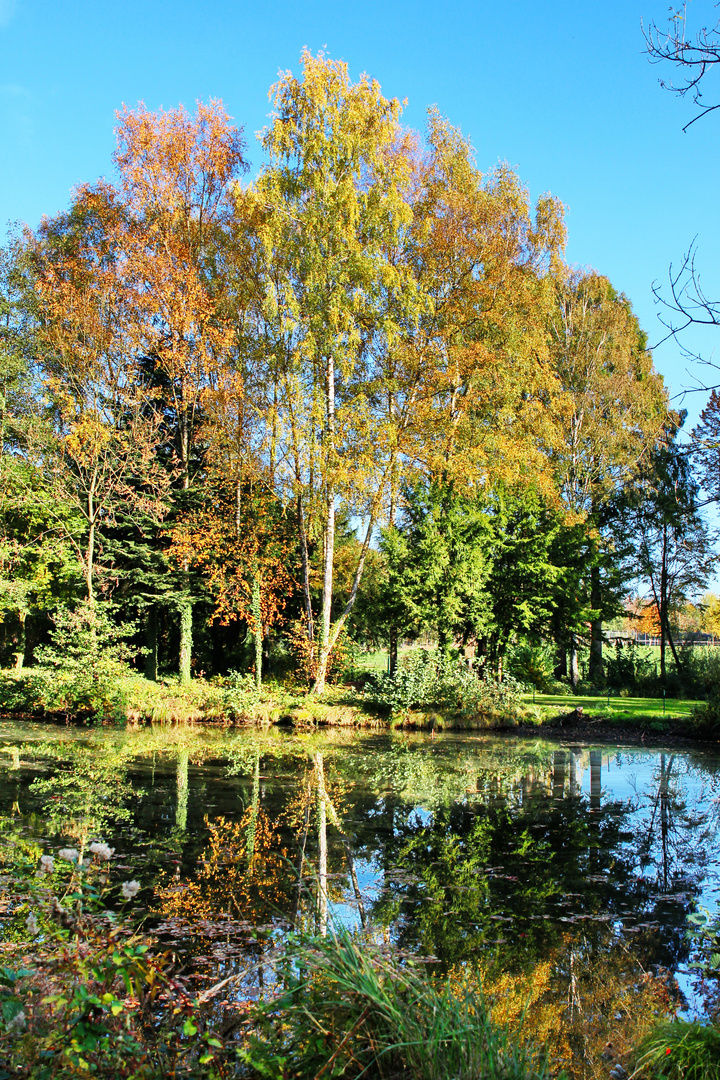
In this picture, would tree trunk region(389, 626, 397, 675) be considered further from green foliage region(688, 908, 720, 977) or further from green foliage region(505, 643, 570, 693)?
green foliage region(688, 908, 720, 977)

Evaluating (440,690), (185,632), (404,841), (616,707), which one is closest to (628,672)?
(616,707)

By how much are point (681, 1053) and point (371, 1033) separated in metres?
1.38

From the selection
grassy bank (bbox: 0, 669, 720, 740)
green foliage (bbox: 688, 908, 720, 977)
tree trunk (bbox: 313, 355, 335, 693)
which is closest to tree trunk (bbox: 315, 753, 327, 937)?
green foliage (bbox: 688, 908, 720, 977)

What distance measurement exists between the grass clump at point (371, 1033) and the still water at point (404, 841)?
629mm

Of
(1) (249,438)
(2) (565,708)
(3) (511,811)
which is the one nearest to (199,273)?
(1) (249,438)

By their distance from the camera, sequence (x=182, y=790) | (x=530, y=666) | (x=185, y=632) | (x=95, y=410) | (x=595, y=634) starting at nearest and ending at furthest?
1. (x=182, y=790)
2. (x=95, y=410)
3. (x=185, y=632)
4. (x=530, y=666)
5. (x=595, y=634)

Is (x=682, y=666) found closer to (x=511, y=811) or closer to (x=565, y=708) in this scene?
(x=565, y=708)

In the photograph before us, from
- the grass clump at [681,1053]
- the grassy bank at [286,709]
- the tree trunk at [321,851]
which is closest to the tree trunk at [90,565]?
the grassy bank at [286,709]

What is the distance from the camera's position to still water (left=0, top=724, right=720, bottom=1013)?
542 cm

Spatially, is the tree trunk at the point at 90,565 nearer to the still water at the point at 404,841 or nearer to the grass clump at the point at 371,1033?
the still water at the point at 404,841

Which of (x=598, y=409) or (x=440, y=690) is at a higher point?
(x=598, y=409)

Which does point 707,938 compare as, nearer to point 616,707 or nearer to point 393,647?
point 616,707

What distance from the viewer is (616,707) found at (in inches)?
808

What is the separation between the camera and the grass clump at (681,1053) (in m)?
3.20
